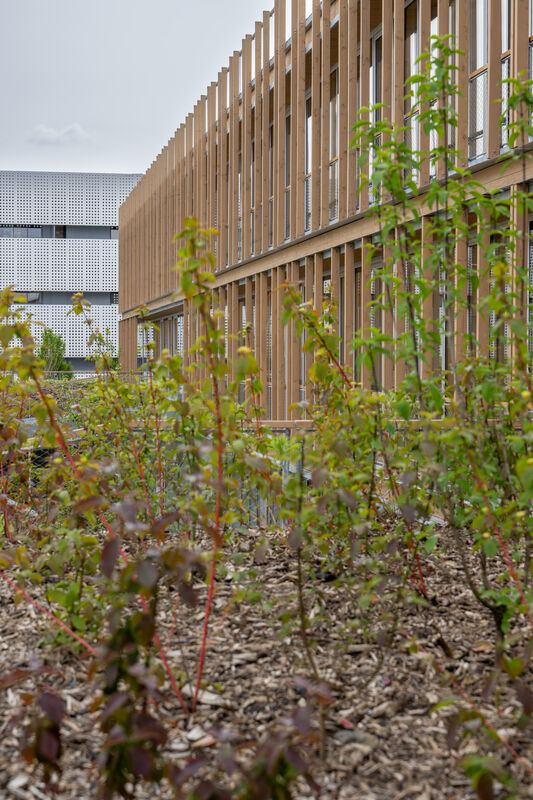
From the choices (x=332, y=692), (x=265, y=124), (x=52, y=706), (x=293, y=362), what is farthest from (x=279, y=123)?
(x=52, y=706)

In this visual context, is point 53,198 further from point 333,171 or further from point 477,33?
point 477,33

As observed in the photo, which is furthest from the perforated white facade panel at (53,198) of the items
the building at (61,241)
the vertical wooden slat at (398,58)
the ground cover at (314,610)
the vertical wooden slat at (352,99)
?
the ground cover at (314,610)

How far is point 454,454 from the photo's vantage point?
2332mm

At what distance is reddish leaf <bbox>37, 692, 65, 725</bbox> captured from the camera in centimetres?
167

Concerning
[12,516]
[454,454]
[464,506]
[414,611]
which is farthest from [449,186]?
[12,516]

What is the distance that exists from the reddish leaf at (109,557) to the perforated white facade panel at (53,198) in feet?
107

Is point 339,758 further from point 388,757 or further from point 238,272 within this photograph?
point 238,272

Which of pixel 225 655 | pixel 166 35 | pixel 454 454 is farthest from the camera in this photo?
pixel 166 35

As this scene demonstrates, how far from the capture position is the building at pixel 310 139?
21.5 feet

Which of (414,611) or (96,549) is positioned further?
(414,611)

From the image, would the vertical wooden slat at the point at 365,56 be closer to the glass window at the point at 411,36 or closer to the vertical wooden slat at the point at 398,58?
the glass window at the point at 411,36

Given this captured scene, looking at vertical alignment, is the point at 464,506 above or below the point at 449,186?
below

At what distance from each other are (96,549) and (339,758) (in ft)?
3.70

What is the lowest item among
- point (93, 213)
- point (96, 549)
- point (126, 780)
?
point (126, 780)
